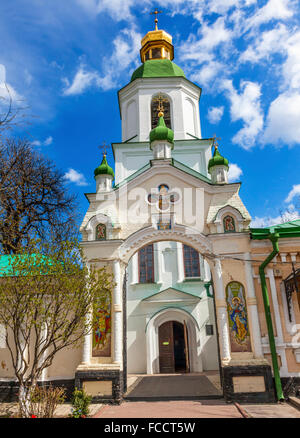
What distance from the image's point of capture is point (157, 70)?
66.1ft

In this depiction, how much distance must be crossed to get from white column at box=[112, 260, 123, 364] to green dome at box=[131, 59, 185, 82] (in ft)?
45.7

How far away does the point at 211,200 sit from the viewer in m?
10.5

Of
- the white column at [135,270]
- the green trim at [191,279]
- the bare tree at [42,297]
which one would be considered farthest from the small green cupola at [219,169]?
the white column at [135,270]

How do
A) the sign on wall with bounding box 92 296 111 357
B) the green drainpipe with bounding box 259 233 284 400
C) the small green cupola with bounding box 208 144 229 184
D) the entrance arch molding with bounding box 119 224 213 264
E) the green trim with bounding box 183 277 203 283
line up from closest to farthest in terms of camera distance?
the green drainpipe with bounding box 259 233 284 400 < the sign on wall with bounding box 92 296 111 357 < the entrance arch molding with bounding box 119 224 213 264 < the small green cupola with bounding box 208 144 229 184 < the green trim with bounding box 183 277 203 283

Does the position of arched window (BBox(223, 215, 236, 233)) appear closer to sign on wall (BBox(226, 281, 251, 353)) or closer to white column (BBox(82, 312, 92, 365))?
sign on wall (BBox(226, 281, 251, 353))

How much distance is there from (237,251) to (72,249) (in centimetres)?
466

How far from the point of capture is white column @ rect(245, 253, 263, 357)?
29.1 ft


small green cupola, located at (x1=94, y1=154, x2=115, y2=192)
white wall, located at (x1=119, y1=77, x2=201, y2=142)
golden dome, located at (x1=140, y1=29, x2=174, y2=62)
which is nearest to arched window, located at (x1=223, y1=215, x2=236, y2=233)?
small green cupola, located at (x1=94, y1=154, x2=115, y2=192)

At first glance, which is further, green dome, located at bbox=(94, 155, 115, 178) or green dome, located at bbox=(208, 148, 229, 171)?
green dome, located at bbox=(94, 155, 115, 178)

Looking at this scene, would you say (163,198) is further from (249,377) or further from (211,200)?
(249,377)

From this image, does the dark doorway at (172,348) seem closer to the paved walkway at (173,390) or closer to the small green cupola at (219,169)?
the paved walkway at (173,390)

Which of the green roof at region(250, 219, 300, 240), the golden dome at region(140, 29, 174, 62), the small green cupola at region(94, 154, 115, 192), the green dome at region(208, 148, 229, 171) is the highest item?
the golden dome at region(140, 29, 174, 62)

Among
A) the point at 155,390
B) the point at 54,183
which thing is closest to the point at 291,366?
the point at 155,390
